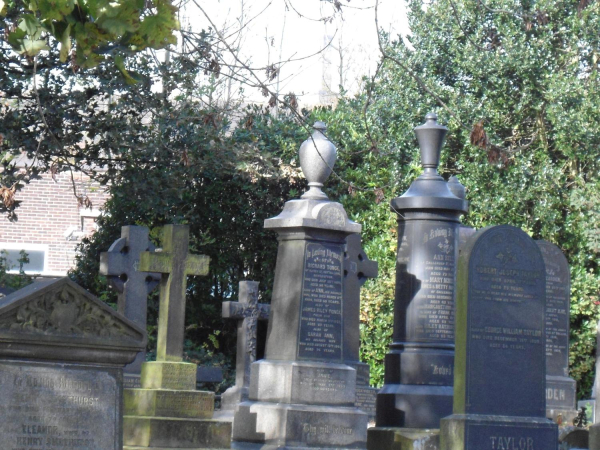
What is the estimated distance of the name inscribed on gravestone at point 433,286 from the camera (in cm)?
1042

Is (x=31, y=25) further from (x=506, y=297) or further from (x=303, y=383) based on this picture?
(x=303, y=383)

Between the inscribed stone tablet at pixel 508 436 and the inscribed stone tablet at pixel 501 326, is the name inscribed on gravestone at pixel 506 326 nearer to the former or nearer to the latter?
the inscribed stone tablet at pixel 501 326

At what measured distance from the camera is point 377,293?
17359 mm

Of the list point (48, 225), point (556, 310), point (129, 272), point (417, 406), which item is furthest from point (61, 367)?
point (48, 225)

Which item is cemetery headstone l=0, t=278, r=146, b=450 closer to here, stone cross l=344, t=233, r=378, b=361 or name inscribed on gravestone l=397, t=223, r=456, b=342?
name inscribed on gravestone l=397, t=223, r=456, b=342

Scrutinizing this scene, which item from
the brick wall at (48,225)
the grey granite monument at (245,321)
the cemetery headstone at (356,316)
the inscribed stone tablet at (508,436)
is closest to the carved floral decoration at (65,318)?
the inscribed stone tablet at (508,436)

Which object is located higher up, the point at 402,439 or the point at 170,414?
the point at 170,414

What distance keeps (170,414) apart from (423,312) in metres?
2.81

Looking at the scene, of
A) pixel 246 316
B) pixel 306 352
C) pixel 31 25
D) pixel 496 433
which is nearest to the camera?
pixel 31 25

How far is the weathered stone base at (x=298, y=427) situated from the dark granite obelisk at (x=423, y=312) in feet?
1.85

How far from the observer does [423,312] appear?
10445mm

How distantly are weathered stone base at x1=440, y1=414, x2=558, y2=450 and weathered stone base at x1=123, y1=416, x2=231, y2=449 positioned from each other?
215 cm

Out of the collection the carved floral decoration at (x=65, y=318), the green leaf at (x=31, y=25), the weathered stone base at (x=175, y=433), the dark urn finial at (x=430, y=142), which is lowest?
the weathered stone base at (x=175, y=433)

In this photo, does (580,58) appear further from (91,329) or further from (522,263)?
(91,329)
